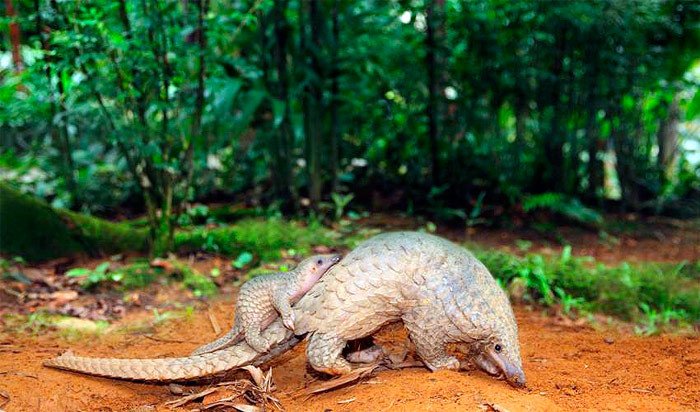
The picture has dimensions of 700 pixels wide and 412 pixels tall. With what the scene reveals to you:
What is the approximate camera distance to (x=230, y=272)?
16.3ft

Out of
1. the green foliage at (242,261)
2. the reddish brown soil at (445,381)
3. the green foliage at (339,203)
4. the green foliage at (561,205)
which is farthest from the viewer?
the green foliage at (561,205)

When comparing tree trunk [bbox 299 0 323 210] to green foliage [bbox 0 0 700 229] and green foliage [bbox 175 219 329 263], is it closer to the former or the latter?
green foliage [bbox 0 0 700 229]

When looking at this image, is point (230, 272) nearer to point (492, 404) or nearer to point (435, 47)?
point (492, 404)

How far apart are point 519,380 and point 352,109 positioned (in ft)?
14.5

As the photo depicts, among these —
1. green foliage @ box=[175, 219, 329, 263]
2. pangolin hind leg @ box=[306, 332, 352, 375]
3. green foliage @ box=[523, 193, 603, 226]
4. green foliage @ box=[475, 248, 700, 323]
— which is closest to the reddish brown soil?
pangolin hind leg @ box=[306, 332, 352, 375]

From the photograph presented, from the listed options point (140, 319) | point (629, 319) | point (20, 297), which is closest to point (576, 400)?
point (629, 319)

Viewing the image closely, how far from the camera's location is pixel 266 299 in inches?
122

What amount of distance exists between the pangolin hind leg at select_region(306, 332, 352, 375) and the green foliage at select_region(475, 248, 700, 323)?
6.39 feet

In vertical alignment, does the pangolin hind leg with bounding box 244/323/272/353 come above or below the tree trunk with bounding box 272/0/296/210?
below

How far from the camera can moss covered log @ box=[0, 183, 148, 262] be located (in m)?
5.05

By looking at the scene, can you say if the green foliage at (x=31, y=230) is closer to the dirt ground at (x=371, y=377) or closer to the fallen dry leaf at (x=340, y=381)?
the dirt ground at (x=371, y=377)

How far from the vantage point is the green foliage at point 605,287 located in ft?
14.1

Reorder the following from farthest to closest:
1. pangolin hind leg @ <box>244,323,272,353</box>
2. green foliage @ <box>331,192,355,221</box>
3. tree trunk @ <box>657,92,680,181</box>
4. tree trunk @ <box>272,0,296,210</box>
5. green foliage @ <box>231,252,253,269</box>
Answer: tree trunk @ <box>657,92,680,181</box>
green foliage @ <box>331,192,355,221</box>
tree trunk @ <box>272,0,296,210</box>
green foliage @ <box>231,252,253,269</box>
pangolin hind leg @ <box>244,323,272,353</box>

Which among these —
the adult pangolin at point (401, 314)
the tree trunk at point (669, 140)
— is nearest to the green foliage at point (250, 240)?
the adult pangolin at point (401, 314)
